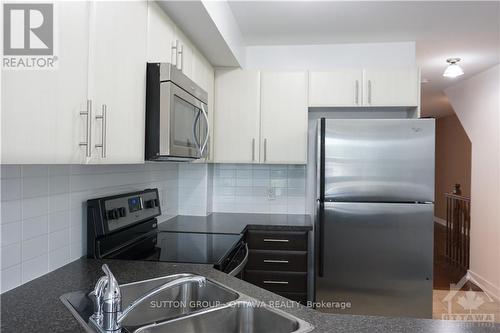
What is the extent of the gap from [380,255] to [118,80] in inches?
76.9

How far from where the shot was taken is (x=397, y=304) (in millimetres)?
2426

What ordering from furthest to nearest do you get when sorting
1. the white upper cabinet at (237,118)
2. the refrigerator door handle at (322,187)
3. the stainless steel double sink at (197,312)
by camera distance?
the white upper cabinet at (237,118), the refrigerator door handle at (322,187), the stainless steel double sink at (197,312)

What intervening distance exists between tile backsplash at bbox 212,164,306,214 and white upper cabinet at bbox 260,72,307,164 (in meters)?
0.30

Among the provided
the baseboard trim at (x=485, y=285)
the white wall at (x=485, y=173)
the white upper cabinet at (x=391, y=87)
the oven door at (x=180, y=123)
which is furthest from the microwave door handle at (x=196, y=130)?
the baseboard trim at (x=485, y=285)

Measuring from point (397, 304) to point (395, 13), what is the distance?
194 centimetres

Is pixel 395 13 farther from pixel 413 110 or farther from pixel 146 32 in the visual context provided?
pixel 146 32

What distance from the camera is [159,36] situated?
176 centimetres

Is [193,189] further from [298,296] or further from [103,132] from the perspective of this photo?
[103,132]

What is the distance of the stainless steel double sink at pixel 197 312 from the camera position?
3.64 feet

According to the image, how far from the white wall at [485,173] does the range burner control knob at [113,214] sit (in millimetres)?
3603

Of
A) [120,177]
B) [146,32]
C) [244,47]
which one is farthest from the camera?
[244,47]

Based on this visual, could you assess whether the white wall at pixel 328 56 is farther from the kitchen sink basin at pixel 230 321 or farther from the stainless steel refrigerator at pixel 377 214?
the kitchen sink basin at pixel 230 321

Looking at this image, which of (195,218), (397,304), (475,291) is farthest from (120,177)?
(475,291)

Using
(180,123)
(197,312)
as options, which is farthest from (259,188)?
(197,312)
